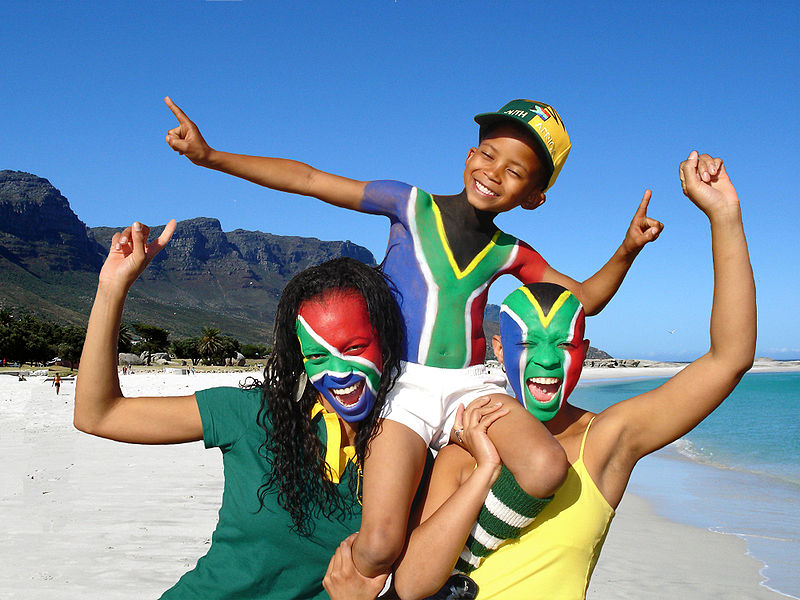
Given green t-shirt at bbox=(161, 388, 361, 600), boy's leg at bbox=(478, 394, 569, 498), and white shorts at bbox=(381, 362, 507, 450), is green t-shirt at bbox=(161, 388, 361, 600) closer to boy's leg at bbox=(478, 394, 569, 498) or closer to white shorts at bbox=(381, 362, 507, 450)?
white shorts at bbox=(381, 362, 507, 450)

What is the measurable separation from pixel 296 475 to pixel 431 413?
54cm

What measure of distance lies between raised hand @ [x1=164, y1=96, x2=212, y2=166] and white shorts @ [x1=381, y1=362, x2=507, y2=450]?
1.19 m

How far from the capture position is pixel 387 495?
7.73 feet

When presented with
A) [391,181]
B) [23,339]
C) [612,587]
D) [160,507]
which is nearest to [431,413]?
[391,181]

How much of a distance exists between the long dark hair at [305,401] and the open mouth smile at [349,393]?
10 centimetres

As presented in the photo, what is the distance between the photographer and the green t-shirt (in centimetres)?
251

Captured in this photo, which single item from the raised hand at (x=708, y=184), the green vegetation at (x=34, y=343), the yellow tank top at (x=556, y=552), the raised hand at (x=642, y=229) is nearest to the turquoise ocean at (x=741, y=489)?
the raised hand at (x=642, y=229)

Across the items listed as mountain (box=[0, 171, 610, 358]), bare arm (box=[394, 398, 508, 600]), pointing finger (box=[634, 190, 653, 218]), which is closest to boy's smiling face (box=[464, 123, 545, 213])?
pointing finger (box=[634, 190, 653, 218])

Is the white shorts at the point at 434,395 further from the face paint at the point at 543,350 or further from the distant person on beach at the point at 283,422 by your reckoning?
the face paint at the point at 543,350

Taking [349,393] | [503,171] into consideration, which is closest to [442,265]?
[503,171]

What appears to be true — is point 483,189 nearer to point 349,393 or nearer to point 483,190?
point 483,190

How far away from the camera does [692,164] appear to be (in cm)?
248

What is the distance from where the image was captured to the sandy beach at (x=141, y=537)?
6.81 meters

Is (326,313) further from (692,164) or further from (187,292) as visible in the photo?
(187,292)
